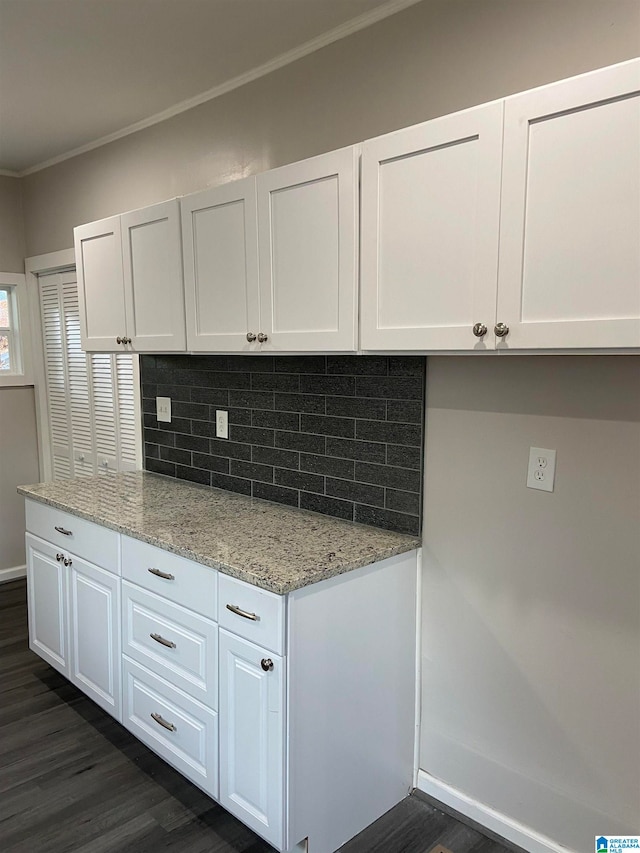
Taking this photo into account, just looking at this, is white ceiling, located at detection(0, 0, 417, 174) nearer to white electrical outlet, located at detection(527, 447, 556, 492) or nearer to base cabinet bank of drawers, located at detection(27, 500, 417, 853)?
white electrical outlet, located at detection(527, 447, 556, 492)

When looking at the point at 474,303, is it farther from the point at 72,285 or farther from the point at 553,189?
the point at 72,285

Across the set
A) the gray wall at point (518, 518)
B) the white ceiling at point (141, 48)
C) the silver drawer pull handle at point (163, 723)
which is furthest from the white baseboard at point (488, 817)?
the white ceiling at point (141, 48)

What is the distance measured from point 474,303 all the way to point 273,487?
1.33 metres

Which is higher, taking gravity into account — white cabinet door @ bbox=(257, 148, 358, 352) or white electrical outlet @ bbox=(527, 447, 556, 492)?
white cabinet door @ bbox=(257, 148, 358, 352)

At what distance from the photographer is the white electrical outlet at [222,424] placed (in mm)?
2811

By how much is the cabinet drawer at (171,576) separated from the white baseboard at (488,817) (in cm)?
100

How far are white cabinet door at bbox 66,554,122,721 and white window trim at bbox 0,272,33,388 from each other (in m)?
2.00

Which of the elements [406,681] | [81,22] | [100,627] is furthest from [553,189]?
[100,627]

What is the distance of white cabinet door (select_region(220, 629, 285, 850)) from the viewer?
1.74 metres

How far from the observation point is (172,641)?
2.11m

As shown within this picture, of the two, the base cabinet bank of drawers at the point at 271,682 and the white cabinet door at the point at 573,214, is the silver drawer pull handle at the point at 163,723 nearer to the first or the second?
the base cabinet bank of drawers at the point at 271,682

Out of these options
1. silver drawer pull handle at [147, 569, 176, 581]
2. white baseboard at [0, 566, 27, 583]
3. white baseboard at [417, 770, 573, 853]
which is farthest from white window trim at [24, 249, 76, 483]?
white baseboard at [417, 770, 573, 853]

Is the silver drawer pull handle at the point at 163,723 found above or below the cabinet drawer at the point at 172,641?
below

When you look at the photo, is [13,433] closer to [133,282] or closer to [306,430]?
[133,282]
